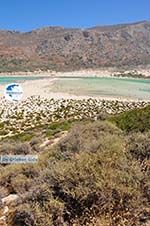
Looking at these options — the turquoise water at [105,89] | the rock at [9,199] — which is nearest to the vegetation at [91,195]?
the rock at [9,199]

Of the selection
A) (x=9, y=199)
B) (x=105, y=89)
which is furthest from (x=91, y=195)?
(x=105, y=89)

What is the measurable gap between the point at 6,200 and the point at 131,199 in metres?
2.35

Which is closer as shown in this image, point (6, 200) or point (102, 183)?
point (102, 183)

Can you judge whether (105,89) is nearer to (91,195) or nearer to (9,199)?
(9,199)

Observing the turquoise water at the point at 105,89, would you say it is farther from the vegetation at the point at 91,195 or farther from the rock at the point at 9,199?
the vegetation at the point at 91,195

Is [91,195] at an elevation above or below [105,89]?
above

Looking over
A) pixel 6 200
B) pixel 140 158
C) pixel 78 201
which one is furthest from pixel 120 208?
pixel 6 200

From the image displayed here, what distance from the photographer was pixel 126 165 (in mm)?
5918

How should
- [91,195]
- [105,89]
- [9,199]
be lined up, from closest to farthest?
[91,195], [9,199], [105,89]

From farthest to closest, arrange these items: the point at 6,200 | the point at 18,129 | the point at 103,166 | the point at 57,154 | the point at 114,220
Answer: the point at 18,129, the point at 57,154, the point at 6,200, the point at 103,166, the point at 114,220

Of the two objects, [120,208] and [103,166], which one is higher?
[103,166]

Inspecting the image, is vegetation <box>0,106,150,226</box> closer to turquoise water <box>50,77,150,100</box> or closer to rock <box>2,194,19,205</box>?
rock <box>2,194,19,205</box>

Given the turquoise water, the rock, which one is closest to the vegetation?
the rock

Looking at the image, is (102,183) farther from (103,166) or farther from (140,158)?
(140,158)
